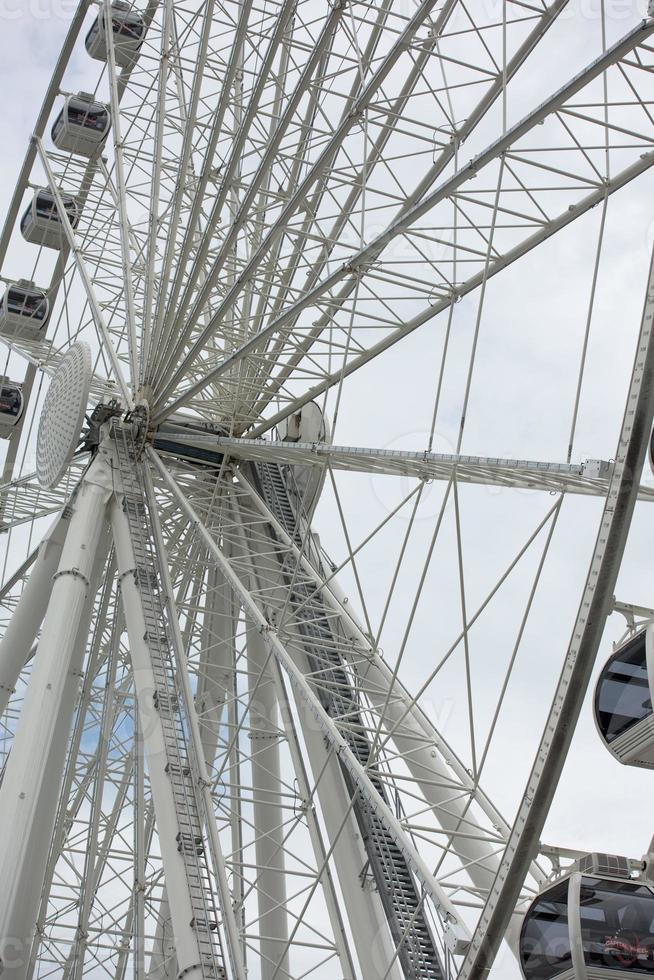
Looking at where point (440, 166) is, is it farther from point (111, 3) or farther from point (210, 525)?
point (111, 3)

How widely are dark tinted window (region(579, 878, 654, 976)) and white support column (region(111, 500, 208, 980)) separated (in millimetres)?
5119

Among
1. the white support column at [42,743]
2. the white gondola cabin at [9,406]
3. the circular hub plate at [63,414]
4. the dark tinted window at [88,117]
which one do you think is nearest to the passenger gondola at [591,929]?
the white support column at [42,743]

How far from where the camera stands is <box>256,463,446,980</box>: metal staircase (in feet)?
54.6

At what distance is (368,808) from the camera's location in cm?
1848

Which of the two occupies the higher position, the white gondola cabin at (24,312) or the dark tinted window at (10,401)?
the white gondola cabin at (24,312)

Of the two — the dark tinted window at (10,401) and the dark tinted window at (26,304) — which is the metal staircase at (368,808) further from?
the dark tinted window at (10,401)

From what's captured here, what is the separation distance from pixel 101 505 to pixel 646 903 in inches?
460

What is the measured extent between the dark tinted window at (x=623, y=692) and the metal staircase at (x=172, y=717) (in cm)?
539

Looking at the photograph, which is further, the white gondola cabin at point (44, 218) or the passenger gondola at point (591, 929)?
the white gondola cabin at point (44, 218)

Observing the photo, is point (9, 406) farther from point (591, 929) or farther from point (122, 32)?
point (591, 929)

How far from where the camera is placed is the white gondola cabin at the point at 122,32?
26797 mm

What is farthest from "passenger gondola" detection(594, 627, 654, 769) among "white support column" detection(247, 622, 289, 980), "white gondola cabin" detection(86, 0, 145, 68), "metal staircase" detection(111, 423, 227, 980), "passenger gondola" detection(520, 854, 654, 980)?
"white gondola cabin" detection(86, 0, 145, 68)

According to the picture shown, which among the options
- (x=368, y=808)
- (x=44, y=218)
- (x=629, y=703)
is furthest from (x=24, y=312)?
(x=629, y=703)

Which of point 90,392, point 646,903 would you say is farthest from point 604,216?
point 90,392
